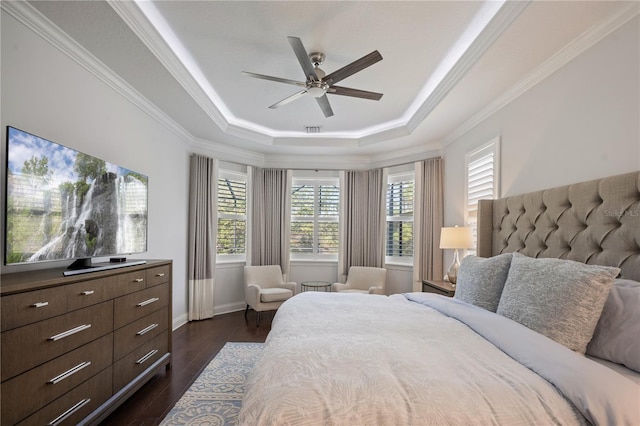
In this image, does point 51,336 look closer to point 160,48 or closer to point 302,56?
point 160,48

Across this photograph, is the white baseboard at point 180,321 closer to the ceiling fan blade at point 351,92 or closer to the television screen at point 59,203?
the television screen at point 59,203

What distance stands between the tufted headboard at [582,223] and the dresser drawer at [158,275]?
3041 mm

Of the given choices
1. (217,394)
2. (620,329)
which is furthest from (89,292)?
(620,329)

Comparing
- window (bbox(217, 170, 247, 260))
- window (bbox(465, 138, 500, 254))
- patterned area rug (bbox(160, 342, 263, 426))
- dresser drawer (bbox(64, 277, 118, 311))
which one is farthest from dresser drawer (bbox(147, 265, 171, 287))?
window (bbox(465, 138, 500, 254))

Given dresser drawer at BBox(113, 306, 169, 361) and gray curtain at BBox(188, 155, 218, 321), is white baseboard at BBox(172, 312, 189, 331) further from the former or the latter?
dresser drawer at BBox(113, 306, 169, 361)

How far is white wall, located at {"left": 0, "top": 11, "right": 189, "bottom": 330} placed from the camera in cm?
192

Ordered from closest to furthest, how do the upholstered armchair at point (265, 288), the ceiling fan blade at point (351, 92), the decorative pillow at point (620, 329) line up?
the decorative pillow at point (620, 329)
the ceiling fan blade at point (351, 92)
the upholstered armchair at point (265, 288)

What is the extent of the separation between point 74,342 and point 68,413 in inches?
14.4

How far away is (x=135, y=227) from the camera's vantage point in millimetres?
2787

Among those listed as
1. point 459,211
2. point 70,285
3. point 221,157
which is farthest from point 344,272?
point 70,285

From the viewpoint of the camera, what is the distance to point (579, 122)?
215cm

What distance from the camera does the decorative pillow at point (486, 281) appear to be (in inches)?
82.0

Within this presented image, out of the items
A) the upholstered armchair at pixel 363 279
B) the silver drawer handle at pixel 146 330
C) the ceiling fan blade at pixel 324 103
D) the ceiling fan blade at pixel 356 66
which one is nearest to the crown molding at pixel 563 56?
the ceiling fan blade at pixel 356 66

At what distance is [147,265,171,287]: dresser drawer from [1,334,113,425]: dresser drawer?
0.57m
